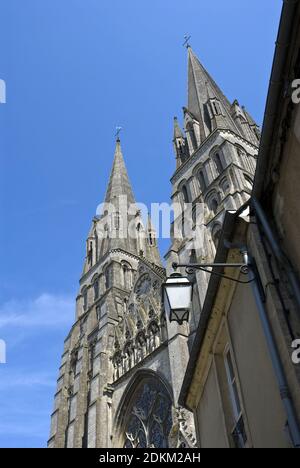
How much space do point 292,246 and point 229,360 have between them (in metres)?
3.02

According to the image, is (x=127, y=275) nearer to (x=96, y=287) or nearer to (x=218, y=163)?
(x=96, y=287)

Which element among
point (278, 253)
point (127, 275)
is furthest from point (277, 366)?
point (127, 275)

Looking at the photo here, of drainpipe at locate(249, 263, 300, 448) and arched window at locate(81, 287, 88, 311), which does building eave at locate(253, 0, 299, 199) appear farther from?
arched window at locate(81, 287, 88, 311)

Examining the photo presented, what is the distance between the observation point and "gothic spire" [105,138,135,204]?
125 feet

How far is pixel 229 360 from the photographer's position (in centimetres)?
792

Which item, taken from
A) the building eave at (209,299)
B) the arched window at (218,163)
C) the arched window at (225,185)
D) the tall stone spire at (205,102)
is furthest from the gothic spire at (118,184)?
the building eave at (209,299)

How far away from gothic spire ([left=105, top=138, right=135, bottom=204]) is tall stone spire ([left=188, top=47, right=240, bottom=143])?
884 centimetres

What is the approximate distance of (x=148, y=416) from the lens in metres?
20.1

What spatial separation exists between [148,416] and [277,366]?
16.3 m

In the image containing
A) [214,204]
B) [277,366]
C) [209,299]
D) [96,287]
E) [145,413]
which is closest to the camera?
[277,366]

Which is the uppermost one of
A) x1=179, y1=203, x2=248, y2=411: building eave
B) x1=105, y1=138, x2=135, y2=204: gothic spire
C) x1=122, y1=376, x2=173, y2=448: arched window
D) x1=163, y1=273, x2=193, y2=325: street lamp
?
x1=105, y1=138, x2=135, y2=204: gothic spire

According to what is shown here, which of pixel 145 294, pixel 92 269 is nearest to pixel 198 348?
pixel 145 294

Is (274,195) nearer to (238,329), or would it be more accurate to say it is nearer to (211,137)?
(238,329)

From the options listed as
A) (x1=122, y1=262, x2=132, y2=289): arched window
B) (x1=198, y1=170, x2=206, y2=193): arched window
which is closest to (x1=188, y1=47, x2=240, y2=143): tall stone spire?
(x1=198, y1=170, x2=206, y2=193): arched window
